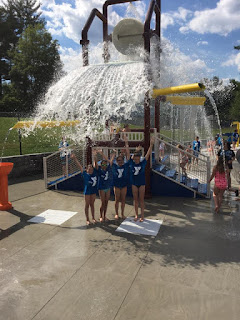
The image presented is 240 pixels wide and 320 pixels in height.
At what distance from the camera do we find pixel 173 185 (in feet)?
25.9

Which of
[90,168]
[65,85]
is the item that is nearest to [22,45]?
[65,85]

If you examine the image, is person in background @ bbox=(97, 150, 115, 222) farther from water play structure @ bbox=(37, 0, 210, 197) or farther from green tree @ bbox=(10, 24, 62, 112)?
Answer: green tree @ bbox=(10, 24, 62, 112)

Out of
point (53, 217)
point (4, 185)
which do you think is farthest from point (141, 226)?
point (4, 185)

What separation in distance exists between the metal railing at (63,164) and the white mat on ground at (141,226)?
3.32 meters

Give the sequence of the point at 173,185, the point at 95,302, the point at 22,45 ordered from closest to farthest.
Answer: the point at 95,302, the point at 173,185, the point at 22,45

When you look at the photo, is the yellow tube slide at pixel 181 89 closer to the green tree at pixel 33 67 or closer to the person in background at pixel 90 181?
the person in background at pixel 90 181

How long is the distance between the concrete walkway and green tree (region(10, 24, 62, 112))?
96.2 ft

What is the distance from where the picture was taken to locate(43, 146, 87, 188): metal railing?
9086 millimetres

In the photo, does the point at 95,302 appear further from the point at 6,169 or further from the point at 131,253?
the point at 6,169

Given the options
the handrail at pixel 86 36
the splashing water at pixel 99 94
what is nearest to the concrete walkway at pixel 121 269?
the splashing water at pixel 99 94

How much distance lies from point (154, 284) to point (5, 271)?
2.23m

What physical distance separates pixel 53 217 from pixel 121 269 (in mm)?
2888

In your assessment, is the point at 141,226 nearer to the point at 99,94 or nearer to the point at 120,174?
the point at 120,174

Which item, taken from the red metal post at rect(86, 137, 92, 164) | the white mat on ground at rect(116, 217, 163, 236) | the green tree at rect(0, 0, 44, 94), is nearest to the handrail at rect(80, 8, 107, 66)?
the red metal post at rect(86, 137, 92, 164)
